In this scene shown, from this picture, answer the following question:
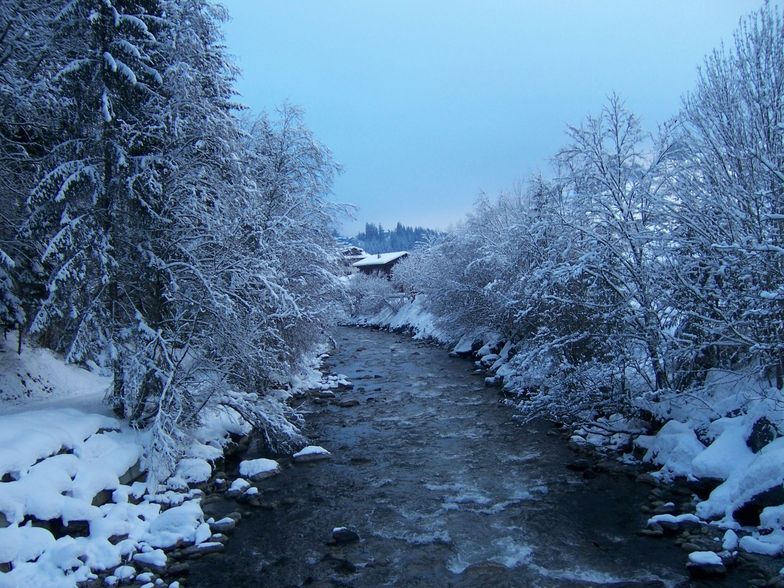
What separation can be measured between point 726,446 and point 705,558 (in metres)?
3.17

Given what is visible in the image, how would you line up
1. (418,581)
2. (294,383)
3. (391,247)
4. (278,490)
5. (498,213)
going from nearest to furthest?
(418,581), (278,490), (294,383), (498,213), (391,247)

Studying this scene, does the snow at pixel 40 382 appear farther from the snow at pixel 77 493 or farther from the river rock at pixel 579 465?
the river rock at pixel 579 465

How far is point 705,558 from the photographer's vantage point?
692cm

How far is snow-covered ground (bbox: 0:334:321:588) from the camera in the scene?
22.2 feet

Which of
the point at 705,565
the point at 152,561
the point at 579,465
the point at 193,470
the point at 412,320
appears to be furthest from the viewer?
the point at 412,320

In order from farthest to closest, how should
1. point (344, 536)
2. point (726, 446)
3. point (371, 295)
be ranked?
point (371, 295) → point (726, 446) → point (344, 536)

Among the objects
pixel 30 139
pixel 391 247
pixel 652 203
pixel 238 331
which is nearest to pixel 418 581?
pixel 238 331

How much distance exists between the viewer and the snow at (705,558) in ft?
22.5

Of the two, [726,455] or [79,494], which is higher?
[726,455]

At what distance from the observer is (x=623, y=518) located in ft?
28.7

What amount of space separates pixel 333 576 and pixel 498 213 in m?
28.1

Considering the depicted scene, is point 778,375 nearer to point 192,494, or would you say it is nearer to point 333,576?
point 333,576

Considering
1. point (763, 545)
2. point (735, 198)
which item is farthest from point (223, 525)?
point (735, 198)

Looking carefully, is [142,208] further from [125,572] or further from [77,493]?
[125,572]
